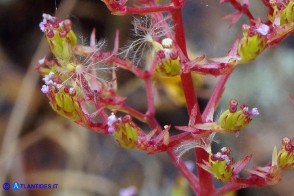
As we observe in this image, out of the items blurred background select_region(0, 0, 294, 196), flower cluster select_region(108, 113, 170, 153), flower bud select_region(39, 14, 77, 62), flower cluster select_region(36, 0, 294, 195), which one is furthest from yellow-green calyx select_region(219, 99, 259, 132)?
blurred background select_region(0, 0, 294, 196)

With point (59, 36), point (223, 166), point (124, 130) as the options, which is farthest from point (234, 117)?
point (59, 36)

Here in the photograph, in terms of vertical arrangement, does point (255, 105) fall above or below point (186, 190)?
above

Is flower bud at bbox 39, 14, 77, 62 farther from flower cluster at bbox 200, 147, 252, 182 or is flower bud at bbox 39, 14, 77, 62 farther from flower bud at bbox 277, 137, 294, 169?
flower bud at bbox 277, 137, 294, 169

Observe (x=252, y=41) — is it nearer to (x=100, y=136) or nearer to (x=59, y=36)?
(x=59, y=36)

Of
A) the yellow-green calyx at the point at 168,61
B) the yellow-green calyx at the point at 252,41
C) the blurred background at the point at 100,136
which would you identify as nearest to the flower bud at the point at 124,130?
the yellow-green calyx at the point at 168,61

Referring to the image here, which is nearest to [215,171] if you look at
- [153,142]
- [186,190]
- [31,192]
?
[153,142]

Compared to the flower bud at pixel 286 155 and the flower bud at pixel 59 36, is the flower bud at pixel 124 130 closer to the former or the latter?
the flower bud at pixel 59 36

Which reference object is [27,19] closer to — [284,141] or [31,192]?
[31,192]
